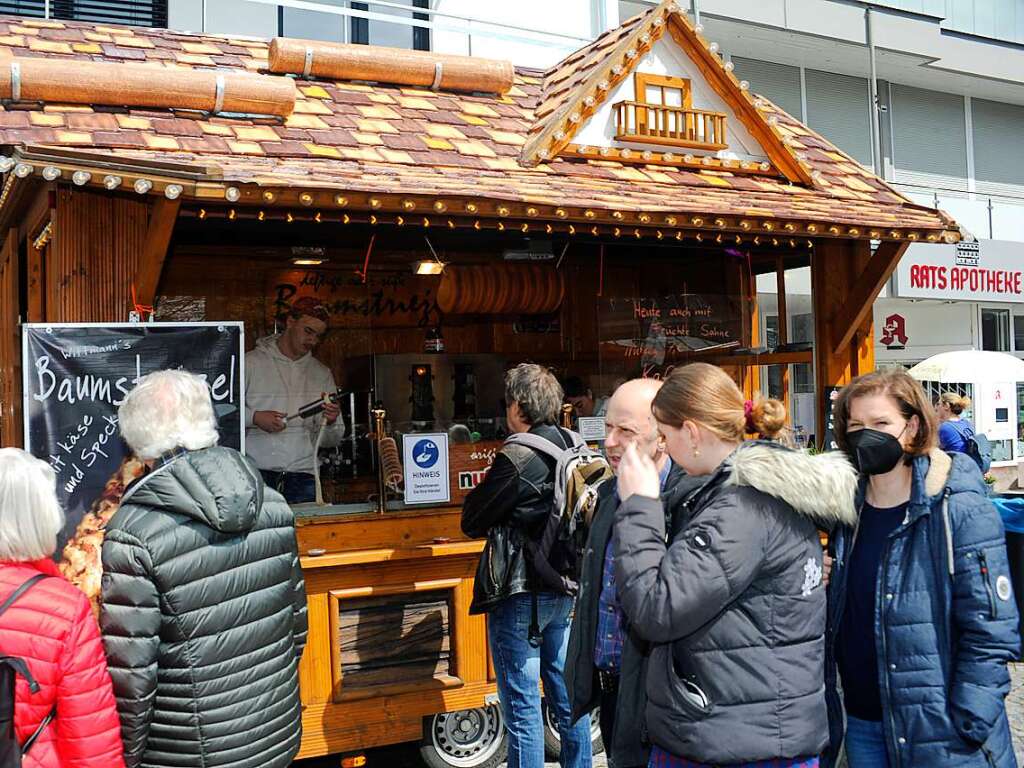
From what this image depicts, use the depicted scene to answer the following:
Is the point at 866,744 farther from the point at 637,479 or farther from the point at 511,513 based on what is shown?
the point at 511,513

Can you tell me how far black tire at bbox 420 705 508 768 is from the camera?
5168mm

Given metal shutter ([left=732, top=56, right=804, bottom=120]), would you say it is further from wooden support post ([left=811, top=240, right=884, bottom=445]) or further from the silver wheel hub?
the silver wheel hub

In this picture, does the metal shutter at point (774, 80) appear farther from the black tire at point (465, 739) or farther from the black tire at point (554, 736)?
the black tire at point (465, 739)

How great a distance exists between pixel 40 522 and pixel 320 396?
3.75 m

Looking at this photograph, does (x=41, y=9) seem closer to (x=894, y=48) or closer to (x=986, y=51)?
(x=894, y=48)

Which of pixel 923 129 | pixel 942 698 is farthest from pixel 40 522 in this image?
pixel 923 129

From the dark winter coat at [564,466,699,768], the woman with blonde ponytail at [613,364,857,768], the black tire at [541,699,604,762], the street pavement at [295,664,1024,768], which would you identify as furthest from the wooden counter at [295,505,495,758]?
the woman with blonde ponytail at [613,364,857,768]

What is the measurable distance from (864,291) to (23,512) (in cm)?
532

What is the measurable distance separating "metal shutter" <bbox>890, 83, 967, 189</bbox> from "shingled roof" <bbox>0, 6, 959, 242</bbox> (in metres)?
10.6

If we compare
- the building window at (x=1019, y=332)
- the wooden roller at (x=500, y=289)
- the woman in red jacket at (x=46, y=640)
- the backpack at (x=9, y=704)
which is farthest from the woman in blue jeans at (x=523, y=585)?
the building window at (x=1019, y=332)

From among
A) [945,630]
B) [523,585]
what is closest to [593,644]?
[945,630]

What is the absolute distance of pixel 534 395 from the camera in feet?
13.8

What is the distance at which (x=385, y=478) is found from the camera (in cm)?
548

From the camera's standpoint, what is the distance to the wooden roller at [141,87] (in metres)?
5.02
